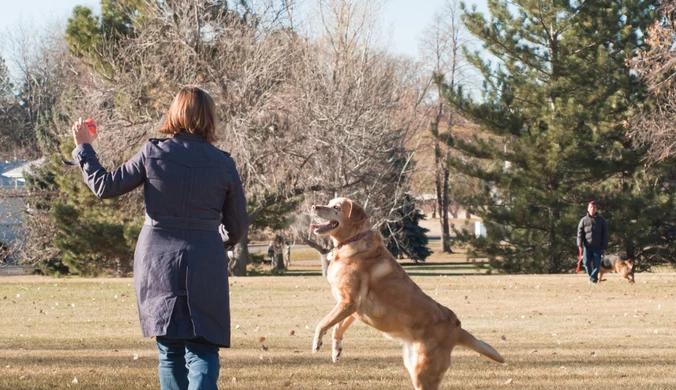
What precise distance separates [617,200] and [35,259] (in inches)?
868

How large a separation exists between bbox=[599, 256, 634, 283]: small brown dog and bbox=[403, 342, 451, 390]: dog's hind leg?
17614mm

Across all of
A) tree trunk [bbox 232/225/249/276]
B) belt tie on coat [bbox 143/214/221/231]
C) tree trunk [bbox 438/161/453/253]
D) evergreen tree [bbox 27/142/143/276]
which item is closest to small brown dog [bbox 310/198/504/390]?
belt tie on coat [bbox 143/214/221/231]

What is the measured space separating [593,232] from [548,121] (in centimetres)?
1348

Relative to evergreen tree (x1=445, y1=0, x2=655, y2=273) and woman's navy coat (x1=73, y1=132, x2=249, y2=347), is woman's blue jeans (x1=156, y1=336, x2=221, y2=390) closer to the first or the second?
woman's navy coat (x1=73, y1=132, x2=249, y2=347)

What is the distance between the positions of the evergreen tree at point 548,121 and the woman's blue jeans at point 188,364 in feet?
100

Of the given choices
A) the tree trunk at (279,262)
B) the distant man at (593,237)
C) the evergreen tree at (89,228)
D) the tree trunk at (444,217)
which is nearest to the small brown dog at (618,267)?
the distant man at (593,237)

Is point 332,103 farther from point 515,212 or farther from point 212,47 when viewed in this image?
point 515,212

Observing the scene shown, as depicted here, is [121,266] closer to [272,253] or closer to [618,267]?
[272,253]

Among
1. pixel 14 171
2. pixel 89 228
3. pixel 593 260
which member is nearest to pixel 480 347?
pixel 593 260

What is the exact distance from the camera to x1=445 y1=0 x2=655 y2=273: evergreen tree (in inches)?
1371

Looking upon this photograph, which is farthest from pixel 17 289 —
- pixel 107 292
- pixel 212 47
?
pixel 212 47

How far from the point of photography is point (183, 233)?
522 centimetres

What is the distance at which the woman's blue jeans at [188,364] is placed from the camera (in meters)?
5.22

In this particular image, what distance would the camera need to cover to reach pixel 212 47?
29281mm
